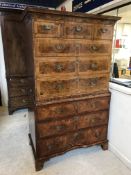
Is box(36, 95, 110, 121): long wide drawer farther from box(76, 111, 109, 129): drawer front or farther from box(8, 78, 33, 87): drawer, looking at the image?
box(8, 78, 33, 87): drawer

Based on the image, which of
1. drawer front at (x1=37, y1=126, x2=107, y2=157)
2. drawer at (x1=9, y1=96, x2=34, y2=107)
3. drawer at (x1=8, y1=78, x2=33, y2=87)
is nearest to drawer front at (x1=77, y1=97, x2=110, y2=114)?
drawer front at (x1=37, y1=126, x2=107, y2=157)

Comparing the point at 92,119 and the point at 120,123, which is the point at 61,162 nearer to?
the point at 92,119

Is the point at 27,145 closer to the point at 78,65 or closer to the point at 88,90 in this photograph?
the point at 88,90

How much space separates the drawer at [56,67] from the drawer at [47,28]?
0.23 metres

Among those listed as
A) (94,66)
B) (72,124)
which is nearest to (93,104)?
(72,124)

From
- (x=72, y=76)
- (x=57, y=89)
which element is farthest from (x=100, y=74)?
(x=57, y=89)

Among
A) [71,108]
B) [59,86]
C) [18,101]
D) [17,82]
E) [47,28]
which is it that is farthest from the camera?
[18,101]

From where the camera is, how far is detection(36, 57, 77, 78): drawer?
60.9 inches

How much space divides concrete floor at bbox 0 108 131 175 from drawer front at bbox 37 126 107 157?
0.59ft

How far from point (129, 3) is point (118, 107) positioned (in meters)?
1.24

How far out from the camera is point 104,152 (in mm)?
2109

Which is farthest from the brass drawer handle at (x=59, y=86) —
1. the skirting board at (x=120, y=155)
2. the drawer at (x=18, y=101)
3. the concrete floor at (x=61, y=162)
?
the drawer at (x=18, y=101)

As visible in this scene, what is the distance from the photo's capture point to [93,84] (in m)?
1.85

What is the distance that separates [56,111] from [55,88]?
26 cm
